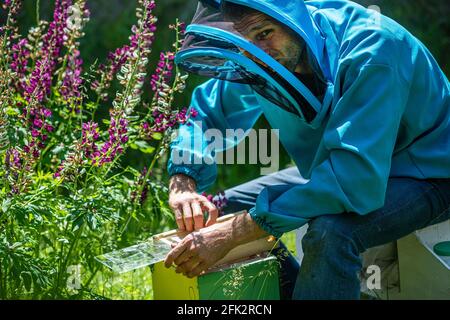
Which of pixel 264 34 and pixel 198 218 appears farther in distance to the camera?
pixel 198 218

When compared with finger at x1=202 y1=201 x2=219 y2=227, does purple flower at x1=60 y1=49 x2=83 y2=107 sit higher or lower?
higher

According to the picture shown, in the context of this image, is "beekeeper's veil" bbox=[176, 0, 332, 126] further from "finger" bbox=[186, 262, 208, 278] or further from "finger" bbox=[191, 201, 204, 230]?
"finger" bbox=[186, 262, 208, 278]

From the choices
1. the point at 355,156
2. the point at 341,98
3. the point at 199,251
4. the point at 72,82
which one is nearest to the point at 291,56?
the point at 341,98

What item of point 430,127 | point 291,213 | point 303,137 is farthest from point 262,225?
point 430,127

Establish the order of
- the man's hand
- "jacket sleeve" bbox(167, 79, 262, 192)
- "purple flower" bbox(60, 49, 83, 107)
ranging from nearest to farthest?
the man's hand → "purple flower" bbox(60, 49, 83, 107) → "jacket sleeve" bbox(167, 79, 262, 192)

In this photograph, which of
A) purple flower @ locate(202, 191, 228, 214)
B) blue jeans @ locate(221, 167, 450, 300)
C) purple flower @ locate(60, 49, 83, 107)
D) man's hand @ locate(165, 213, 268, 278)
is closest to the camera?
blue jeans @ locate(221, 167, 450, 300)

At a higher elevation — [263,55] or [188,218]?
[263,55]

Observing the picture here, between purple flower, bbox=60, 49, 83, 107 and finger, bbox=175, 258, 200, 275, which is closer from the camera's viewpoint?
finger, bbox=175, 258, 200, 275

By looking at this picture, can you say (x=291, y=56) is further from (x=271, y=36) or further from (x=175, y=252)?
(x=175, y=252)

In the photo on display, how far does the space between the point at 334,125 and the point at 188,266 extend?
741 millimetres

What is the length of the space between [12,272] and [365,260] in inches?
57.0

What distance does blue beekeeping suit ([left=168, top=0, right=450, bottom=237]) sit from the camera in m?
2.93

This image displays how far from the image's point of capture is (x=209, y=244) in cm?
302

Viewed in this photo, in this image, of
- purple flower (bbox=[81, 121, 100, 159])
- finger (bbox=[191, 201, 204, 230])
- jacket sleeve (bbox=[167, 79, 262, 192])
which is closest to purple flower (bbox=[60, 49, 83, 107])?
purple flower (bbox=[81, 121, 100, 159])
